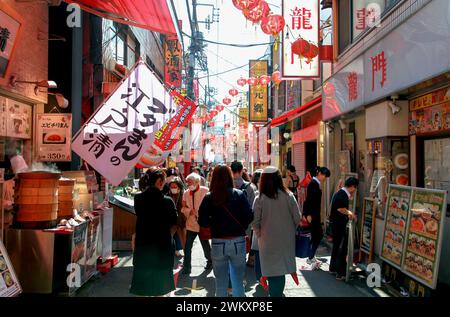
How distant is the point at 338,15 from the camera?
41.4 feet

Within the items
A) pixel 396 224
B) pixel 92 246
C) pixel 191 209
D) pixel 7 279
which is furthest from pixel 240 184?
pixel 7 279

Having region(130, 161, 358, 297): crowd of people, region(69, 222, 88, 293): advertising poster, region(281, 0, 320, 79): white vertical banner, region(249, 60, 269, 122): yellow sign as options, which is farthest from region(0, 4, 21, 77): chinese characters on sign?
region(249, 60, 269, 122): yellow sign

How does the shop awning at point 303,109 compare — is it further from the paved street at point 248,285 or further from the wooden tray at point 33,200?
the wooden tray at point 33,200

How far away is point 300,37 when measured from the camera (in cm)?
1174

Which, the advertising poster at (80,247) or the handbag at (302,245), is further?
the advertising poster at (80,247)

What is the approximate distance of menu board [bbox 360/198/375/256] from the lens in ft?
26.4

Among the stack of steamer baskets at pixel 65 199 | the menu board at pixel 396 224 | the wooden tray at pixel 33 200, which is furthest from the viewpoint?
the stack of steamer baskets at pixel 65 199

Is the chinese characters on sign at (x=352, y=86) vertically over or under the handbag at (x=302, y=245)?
over

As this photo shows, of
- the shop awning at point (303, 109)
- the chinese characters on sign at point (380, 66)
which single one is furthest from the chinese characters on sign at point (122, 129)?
the shop awning at point (303, 109)

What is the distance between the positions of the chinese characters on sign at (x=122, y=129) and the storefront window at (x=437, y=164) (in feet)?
15.8

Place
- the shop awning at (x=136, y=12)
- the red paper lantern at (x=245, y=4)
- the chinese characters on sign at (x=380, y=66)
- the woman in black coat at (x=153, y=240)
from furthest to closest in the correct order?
the red paper lantern at (x=245, y=4)
the chinese characters on sign at (x=380, y=66)
the shop awning at (x=136, y=12)
the woman in black coat at (x=153, y=240)

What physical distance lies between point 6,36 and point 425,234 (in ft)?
22.7

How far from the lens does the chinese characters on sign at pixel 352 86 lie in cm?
1016

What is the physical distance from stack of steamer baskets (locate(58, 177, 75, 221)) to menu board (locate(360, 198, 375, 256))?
5.66m
